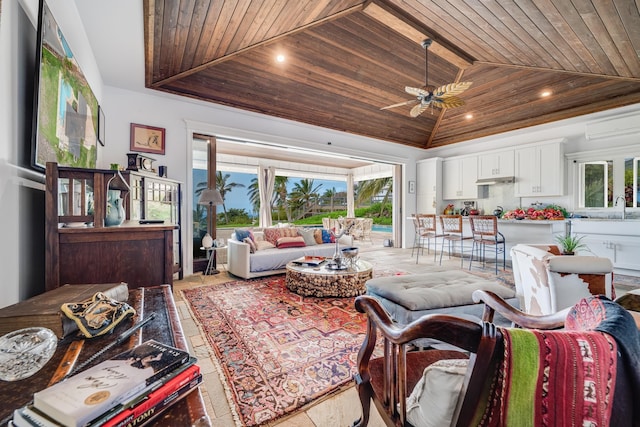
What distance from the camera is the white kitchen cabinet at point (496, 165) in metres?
6.00

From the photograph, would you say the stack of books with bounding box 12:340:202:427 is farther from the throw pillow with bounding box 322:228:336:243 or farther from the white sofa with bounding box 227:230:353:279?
the throw pillow with bounding box 322:228:336:243

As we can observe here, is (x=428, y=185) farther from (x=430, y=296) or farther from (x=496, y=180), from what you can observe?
(x=430, y=296)

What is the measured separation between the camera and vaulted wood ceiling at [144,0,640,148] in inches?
113

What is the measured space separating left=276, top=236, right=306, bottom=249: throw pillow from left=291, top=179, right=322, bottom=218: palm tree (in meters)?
5.15

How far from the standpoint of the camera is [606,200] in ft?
16.4

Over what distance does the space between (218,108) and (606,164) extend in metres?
7.20

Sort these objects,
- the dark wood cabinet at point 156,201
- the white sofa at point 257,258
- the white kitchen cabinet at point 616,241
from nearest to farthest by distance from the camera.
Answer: the dark wood cabinet at point 156,201 < the white sofa at point 257,258 < the white kitchen cabinet at point 616,241

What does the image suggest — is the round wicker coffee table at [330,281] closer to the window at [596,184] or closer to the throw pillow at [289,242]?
the throw pillow at [289,242]

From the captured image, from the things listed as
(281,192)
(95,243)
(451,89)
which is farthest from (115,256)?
(281,192)

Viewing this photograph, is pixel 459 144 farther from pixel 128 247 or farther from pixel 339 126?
pixel 128 247

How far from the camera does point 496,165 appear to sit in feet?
20.5

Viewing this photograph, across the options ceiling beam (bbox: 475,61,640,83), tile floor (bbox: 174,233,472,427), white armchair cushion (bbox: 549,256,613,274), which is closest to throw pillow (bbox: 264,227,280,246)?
tile floor (bbox: 174,233,472,427)

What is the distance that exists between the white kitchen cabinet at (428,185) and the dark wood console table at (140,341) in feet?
23.6

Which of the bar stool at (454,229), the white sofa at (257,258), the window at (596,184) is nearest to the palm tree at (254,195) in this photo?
the white sofa at (257,258)
